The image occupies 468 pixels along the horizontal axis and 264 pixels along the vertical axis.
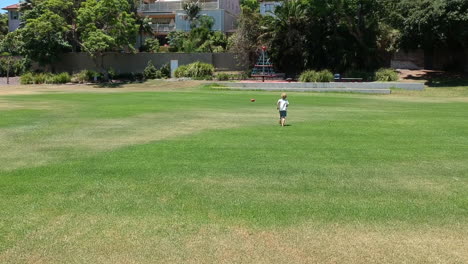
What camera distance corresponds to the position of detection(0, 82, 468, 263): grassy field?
18.7ft

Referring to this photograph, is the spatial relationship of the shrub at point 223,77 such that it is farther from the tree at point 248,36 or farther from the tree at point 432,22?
the tree at point 432,22

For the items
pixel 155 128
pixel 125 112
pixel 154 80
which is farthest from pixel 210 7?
pixel 155 128

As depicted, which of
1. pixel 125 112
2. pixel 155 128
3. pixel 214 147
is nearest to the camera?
pixel 214 147

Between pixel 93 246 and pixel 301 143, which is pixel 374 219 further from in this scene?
pixel 301 143

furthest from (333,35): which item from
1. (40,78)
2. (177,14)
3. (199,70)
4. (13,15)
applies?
(13,15)

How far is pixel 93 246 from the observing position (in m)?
5.79

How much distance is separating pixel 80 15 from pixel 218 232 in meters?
48.9

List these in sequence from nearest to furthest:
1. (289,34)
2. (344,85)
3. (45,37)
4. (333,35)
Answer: (344,85)
(333,35)
(289,34)
(45,37)

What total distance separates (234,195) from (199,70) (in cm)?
4318

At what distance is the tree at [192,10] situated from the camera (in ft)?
225

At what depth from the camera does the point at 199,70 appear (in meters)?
50.3

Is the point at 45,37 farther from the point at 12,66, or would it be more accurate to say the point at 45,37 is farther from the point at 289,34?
the point at 289,34

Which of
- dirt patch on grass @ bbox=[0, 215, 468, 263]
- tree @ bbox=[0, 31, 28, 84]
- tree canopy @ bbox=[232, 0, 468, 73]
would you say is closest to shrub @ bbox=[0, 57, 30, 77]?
tree @ bbox=[0, 31, 28, 84]

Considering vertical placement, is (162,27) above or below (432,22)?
above
